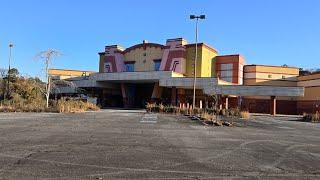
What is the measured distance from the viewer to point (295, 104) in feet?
249

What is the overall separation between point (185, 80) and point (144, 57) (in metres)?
16.1

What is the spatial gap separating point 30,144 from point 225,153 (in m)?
5.97

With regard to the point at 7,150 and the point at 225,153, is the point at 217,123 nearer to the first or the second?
the point at 225,153

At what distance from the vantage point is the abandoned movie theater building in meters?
70.4

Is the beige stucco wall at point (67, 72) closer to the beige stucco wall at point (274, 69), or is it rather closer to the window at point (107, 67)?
the window at point (107, 67)

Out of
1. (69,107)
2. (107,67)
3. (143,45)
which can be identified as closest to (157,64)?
(143,45)

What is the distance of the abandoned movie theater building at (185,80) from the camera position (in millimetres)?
70438

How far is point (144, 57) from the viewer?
83.1 metres

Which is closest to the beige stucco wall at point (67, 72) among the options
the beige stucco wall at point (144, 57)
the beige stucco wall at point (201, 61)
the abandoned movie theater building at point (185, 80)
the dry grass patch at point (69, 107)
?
the abandoned movie theater building at point (185, 80)

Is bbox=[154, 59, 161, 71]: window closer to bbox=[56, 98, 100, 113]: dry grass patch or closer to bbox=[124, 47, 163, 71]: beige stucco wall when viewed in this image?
bbox=[124, 47, 163, 71]: beige stucco wall

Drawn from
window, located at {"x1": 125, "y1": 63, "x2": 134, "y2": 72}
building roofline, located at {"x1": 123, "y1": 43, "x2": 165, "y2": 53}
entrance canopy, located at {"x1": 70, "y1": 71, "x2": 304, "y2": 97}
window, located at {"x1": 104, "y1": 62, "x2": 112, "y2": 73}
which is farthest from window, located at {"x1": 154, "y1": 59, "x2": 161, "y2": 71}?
window, located at {"x1": 104, "y1": 62, "x2": 112, "y2": 73}

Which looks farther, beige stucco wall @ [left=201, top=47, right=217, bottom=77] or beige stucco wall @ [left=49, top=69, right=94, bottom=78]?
beige stucco wall @ [left=49, top=69, right=94, bottom=78]

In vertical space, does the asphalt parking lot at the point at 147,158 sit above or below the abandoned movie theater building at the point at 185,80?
below

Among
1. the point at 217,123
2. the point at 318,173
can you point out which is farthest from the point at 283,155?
the point at 217,123
